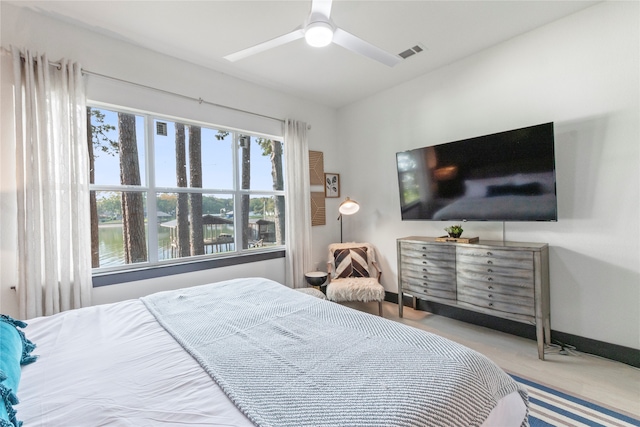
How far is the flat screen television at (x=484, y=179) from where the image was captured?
7.93 feet

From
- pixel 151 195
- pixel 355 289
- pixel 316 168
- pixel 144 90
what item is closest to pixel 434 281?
pixel 355 289

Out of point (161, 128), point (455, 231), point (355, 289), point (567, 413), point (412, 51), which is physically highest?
point (412, 51)

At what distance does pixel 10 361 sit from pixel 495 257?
3.06m

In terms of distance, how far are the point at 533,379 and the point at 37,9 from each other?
4557mm

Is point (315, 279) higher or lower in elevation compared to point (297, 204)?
lower

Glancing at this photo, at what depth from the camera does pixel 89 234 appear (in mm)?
2338

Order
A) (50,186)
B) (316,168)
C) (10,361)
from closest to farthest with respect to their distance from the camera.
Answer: (10,361) → (50,186) → (316,168)

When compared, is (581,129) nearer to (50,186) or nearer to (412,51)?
(412,51)

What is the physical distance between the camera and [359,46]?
202 cm

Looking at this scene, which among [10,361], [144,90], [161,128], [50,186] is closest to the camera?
[10,361]

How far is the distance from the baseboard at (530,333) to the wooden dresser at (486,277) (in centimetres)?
14

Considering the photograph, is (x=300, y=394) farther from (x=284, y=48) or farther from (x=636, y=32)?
(x=636, y=32)

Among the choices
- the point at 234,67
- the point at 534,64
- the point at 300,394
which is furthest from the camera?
the point at 234,67

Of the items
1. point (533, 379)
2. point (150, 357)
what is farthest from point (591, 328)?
point (150, 357)
